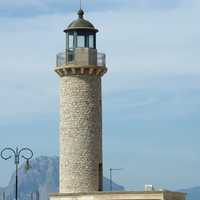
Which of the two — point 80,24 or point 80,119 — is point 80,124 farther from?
point 80,24

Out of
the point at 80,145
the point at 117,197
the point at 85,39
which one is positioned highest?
the point at 85,39

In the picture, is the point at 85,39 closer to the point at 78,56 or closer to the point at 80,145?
Answer: the point at 78,56

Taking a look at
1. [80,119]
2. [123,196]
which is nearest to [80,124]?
[80,119]

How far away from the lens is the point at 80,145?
48.5 meters

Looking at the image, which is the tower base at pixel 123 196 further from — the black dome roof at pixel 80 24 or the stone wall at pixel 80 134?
the black dome roof at pixel 80 24

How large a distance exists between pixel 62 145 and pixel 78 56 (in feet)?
20.0

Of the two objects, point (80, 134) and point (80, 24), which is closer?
point (80, 134)

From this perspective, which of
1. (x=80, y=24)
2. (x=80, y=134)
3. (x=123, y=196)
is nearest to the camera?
(x=123, y=196)

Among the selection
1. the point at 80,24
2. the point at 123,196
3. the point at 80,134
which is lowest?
the point at 123,196

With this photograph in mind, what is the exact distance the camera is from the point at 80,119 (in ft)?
160

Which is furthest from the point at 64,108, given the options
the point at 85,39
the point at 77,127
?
the point at 85,39

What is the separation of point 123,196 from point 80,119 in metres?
6.47

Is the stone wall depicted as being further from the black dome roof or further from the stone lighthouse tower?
the black dome roof

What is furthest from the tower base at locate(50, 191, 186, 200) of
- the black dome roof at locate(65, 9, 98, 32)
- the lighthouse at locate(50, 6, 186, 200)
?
the black dome roof at locate(65, 9, 98, 32)
